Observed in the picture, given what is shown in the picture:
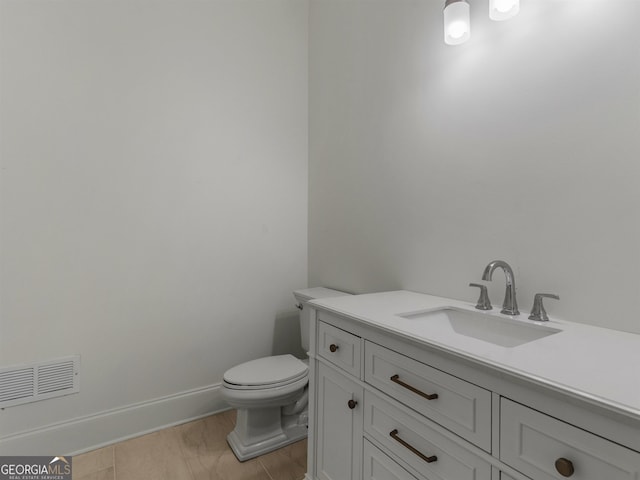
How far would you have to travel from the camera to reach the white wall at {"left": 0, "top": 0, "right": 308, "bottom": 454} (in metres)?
1.61

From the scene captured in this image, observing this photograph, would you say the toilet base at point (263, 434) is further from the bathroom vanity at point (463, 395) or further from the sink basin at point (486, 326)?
the sink basin at point (486, 326)

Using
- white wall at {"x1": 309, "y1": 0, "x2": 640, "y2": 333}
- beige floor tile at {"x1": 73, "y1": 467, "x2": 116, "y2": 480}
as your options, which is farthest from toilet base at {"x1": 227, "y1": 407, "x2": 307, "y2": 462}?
white wall at {"x1": 309, "y1": 0, "x2": 640, "y2": 333}

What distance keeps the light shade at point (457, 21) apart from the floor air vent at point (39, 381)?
2.26m

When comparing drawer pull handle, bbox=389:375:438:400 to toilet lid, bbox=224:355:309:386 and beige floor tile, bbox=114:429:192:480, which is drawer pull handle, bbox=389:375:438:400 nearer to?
toilet lid, bbox=224:355:309:386

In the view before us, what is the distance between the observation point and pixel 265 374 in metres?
1.75

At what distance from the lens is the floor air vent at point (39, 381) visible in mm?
1576

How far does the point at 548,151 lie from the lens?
1147 mm

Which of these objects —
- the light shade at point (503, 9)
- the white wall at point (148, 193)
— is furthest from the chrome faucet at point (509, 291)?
the white wall at point (148, 193)

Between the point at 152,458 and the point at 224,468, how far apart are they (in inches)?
15.1

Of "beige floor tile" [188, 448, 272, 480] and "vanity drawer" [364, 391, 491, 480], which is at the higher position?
"vanity drawer" [364, 391, 491, 480]

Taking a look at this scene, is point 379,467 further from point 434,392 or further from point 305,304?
point 305,304

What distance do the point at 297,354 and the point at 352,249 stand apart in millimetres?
927

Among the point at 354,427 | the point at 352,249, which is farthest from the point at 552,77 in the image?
the point at 354,427

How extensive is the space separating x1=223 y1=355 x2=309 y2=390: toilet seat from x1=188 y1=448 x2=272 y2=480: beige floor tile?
35 cm
